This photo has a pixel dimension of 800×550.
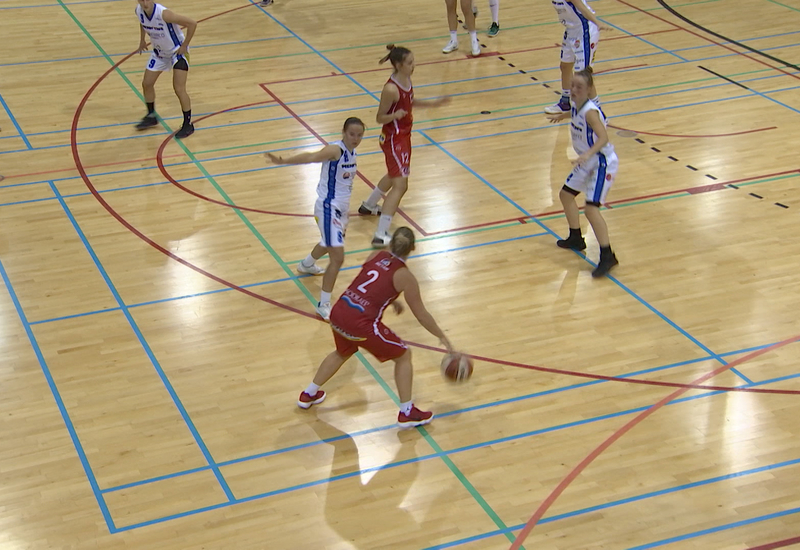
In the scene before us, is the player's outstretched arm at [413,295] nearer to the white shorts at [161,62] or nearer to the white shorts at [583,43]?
the white shorts at [161,62]

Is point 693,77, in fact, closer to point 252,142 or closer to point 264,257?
point 252,142

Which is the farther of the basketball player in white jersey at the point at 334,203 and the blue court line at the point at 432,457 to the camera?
the basketball player in white jersey at the point at 334,203

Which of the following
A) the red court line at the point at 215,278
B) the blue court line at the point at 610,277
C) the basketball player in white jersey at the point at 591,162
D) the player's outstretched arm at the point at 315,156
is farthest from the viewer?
the basketball player in white jersey at the point at 591,162

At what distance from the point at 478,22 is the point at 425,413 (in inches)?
392

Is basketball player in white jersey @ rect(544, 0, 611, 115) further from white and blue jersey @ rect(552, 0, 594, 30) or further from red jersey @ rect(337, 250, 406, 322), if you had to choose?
red jersey @ rect(337, 250, 406, 322)

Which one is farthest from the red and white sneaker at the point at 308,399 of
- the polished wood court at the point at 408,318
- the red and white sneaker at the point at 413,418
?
the red and white sneaker at the point at 413,418

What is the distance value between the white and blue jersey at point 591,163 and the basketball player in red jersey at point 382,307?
2.84 m

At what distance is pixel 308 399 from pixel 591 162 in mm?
3453

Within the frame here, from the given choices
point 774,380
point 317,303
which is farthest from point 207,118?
point 774,380

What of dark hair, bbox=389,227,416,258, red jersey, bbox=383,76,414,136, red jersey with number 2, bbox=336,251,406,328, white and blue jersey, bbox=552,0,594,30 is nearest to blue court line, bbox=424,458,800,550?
red jersey with number 2, bbox=336,251,406,328

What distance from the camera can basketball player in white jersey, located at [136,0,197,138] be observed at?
10320 millimetres

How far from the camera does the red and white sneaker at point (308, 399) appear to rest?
6.59 metres

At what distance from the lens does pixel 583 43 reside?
11.0m

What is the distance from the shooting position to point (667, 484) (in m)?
5.99
